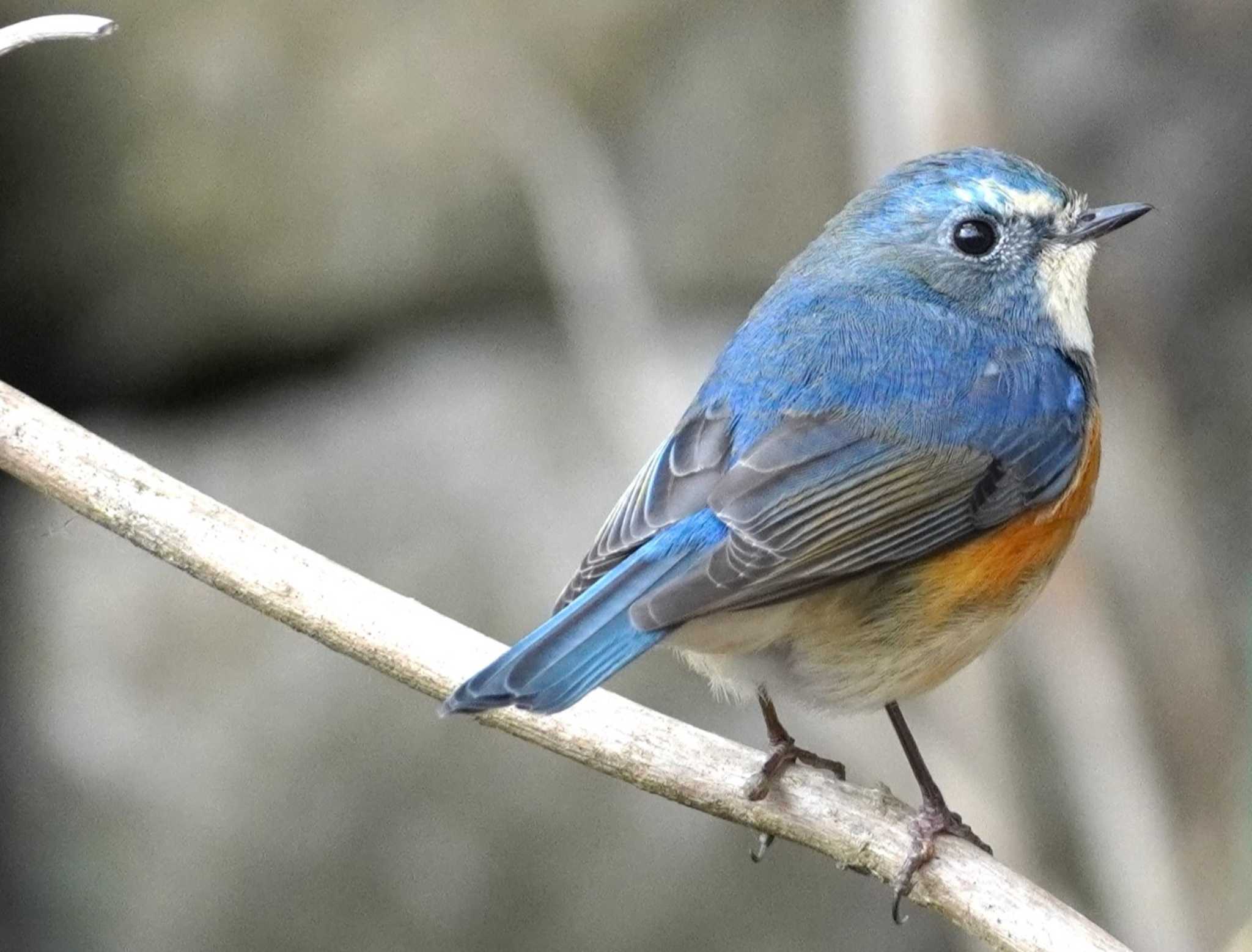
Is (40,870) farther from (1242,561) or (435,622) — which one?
(1242,561)

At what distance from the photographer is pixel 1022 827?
491cm

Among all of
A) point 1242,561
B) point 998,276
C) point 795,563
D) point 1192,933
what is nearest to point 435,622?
point 795,563

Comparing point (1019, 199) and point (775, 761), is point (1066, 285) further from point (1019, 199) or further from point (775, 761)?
point (775, 761)

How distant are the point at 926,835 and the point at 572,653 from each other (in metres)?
0.87

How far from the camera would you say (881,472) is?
344 cm

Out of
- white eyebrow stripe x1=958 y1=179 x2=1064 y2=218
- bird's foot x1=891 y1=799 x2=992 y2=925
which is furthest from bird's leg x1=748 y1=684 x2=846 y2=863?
white eyebrow stripe x1=958 y1=179 x2=1064 y2=218

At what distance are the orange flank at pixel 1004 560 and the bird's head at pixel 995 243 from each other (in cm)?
36

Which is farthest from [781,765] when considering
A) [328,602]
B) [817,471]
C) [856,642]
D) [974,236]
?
[974,236]

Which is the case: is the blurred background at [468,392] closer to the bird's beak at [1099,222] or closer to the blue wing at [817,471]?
the bird's beak at [1099,222]

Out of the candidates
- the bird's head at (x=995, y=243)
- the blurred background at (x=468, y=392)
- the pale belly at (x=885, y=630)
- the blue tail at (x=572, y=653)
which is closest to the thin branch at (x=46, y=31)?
the blue tail at (x=572, y=653)

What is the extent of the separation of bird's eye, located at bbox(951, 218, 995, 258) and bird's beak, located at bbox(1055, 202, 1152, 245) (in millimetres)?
146

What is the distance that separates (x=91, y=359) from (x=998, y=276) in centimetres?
341

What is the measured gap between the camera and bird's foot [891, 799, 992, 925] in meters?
3.22

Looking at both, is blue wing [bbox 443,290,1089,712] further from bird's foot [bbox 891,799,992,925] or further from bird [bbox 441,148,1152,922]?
bird's foot [bbox 891,799,992,925]
